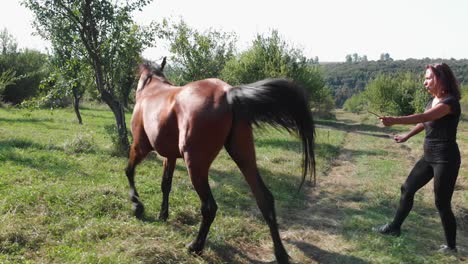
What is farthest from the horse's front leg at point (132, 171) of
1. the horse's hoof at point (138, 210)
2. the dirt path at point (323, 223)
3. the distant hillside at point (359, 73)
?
the distant hillside at point (359, 73)

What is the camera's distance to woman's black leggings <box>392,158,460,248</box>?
13.5 feet

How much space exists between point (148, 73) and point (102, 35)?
4.16 meters

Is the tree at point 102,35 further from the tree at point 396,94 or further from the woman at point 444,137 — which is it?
Result: the tree at point 396,94

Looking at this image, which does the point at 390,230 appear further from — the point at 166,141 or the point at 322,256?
the point at 166,141

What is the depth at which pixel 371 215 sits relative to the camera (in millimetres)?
5676

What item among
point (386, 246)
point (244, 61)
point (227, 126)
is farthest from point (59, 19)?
point (244, 61)

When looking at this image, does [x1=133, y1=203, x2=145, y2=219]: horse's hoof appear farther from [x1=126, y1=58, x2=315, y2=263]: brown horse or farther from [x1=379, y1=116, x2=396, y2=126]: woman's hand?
[x1=379, y1=116, x2=396, y2=126]: woman's hand

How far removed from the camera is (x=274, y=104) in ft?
12.1

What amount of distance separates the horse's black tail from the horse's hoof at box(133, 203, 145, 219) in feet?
6.53

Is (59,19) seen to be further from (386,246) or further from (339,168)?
(386,246)

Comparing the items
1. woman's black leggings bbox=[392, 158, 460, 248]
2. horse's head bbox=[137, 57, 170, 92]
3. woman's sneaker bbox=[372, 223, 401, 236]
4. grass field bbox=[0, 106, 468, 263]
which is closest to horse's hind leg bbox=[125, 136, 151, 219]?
grass field bbox=[0, 106, 468, 263]

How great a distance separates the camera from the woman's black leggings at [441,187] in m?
4.10

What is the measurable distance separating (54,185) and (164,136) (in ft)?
7.68

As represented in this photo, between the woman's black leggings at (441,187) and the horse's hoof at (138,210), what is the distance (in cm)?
325
